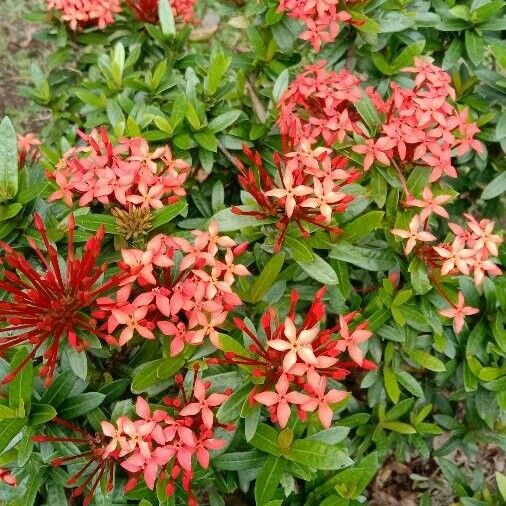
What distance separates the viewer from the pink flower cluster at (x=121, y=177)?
2.23 metres

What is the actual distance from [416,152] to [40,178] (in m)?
1.68

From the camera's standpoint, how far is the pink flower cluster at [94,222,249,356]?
81.0 inches

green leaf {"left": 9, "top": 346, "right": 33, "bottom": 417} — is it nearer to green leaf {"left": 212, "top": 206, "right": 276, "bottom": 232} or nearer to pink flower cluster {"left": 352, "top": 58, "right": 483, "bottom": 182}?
green leaf {"left": 212, "top": 206, "right": 276, "bottom": 232}

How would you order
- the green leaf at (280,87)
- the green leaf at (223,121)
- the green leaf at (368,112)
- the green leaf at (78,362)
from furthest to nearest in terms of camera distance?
the green leaf at (280,87), the green leaf at (223,121), the green leaf at (368,112), the green leaf at (78,362)

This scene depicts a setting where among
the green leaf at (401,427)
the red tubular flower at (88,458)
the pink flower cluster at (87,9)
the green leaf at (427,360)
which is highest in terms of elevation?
the pink flower cluster at (87,9)

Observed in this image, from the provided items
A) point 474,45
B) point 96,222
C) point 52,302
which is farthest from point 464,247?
point 52,302

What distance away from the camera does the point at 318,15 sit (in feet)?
8.82

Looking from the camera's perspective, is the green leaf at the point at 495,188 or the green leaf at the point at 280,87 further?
the green leaf at the point at 495,188

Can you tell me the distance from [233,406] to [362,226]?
2.77ft

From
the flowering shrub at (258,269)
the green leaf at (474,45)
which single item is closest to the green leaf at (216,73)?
the flowering shrub at (258,269)

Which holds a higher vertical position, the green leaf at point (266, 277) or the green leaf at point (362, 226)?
the green leaf at point (362, 226)

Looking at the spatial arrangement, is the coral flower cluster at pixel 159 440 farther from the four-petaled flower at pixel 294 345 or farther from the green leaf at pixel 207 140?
the green leaf at pixel 207 140

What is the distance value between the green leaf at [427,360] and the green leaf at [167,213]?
4.25ft

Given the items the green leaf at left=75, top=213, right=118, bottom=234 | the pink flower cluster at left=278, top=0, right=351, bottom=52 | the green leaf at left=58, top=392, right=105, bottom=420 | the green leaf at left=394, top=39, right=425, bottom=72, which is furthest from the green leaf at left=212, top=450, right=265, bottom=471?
the green leaf at left=394, top=39, right=425, bottom=72
